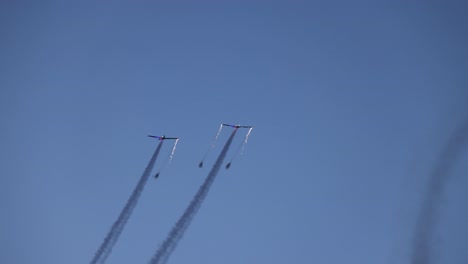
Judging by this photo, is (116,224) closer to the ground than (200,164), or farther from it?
closer to the ground

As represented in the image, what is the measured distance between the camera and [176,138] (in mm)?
112250

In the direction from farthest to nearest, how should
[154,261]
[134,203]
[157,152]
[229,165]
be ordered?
[157,152] < [134,203] < [229,165] < [154,261]

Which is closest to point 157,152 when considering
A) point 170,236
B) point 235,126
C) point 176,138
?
point 176,138

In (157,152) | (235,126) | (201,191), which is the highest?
(235,126)

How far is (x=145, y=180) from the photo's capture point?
340ft

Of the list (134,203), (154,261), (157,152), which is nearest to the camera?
(154,261)

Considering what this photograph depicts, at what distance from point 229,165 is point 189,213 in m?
10.2

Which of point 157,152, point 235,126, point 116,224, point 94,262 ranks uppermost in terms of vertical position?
point 235,126

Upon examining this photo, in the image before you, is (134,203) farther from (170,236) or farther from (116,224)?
(170,236)

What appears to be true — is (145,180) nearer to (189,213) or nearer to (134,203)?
(134,203)

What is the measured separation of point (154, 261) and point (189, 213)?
9205 mm

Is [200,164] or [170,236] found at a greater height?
[200,164]

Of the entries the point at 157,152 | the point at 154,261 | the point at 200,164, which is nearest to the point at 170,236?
the point at 154,261

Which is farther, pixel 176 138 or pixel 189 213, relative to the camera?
pixel 176 138
